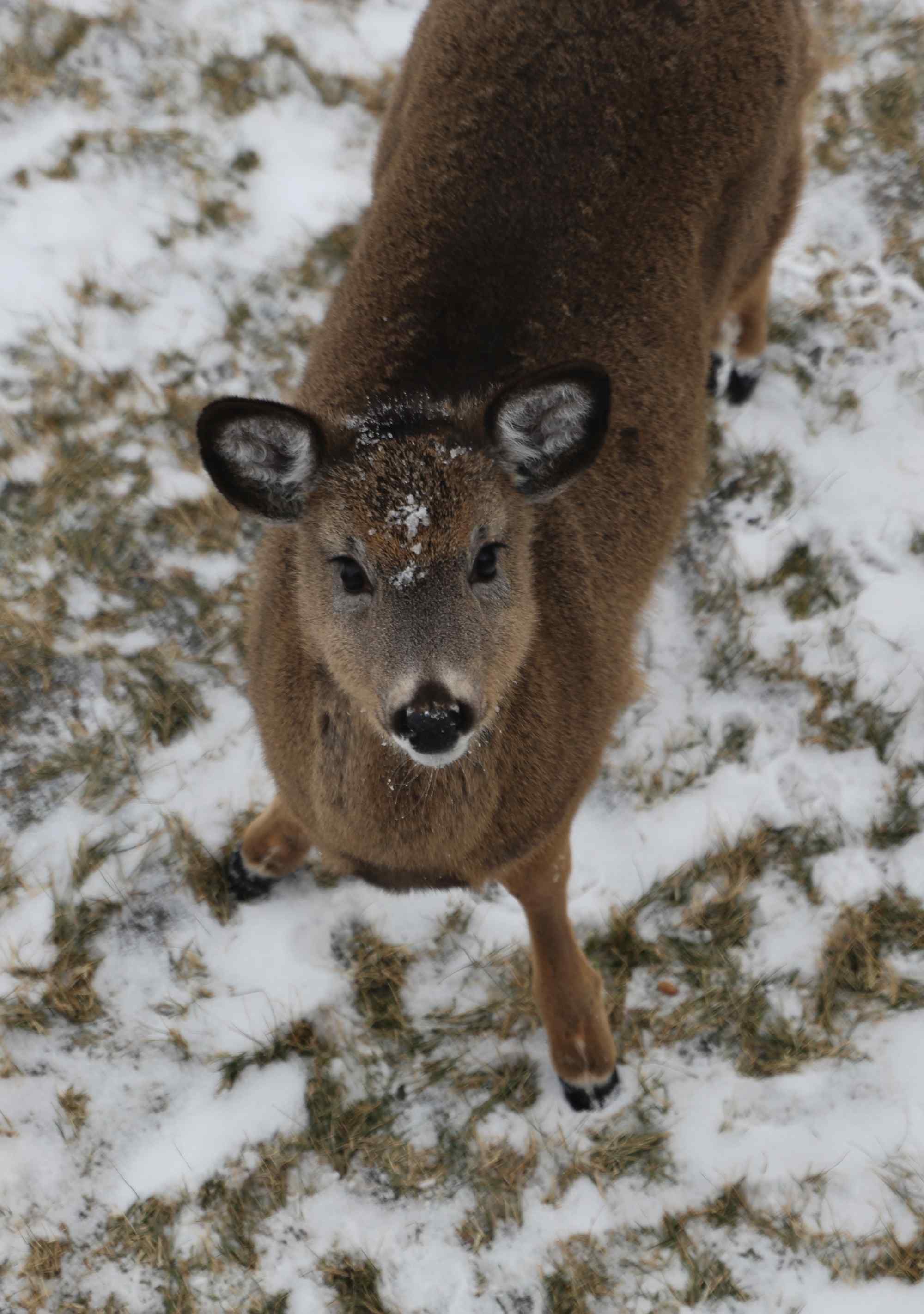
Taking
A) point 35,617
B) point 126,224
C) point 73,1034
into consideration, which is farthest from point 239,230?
point 73,1034

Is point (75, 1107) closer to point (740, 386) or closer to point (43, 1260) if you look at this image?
point (43, 1260)

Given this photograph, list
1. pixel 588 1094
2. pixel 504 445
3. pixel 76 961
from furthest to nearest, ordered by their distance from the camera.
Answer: pixel 76 961, pixel 588 1094, pixel 504 445

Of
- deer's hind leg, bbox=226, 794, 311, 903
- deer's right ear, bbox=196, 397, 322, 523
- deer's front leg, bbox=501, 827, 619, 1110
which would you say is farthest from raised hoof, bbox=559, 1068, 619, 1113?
deer's right ear, bbox=196, 397, 322, 523

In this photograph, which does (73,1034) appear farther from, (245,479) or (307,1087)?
(245,479)

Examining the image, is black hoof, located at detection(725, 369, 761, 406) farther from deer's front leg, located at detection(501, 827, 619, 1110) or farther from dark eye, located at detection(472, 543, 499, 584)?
dark eye, located at detection(472, 543, 499, 584)

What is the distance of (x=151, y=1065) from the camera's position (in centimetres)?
355

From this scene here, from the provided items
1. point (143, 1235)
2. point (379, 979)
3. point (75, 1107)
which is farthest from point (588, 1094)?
point (75, 1107)

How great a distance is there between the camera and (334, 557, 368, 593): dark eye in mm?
2555

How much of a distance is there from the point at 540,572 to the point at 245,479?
0.82 metres

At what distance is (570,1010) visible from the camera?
3.52 meters

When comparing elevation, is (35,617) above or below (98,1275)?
above

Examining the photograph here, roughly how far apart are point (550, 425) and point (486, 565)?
0.35 meters

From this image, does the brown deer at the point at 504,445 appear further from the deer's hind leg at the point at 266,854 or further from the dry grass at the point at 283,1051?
the dry grass at the point at 283,1051

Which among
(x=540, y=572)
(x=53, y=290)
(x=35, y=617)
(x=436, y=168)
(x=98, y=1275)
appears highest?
(x=436, y=168)
